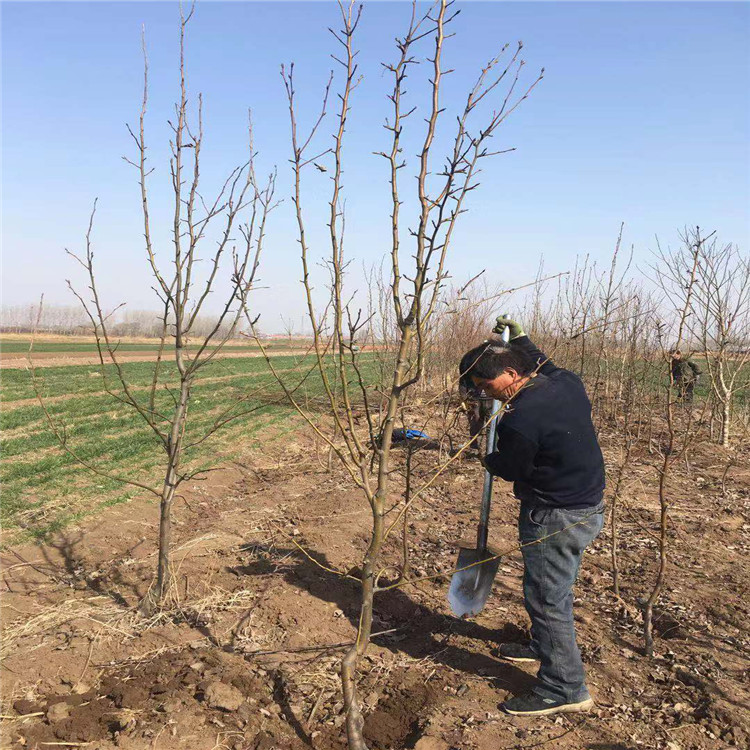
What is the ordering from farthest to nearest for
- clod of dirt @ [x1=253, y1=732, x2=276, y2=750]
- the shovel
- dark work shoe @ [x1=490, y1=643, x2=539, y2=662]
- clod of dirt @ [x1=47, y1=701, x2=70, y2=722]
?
the shovel → dark work shoe @ [x1=490, y1=643, x2=539, y2=662] → clod of dirt @ [x1=47, y1=701, x2=70, y2=722] → clod of dirt @ [x1=253, y1=732, x2=276, y2=750]

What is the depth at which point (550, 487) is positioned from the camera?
2.62 metres

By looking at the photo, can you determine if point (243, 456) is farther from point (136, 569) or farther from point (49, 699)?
point (49, 699)

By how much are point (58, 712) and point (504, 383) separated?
2377mm

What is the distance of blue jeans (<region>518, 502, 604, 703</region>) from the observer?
8.60ft

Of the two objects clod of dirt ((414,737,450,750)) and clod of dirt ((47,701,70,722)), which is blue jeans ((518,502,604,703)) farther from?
clod of dirt ((47,701,70,722))

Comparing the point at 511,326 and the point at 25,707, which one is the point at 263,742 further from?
the point at 511,326

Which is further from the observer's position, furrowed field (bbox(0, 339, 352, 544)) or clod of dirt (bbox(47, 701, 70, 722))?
furrowed field (bbox(0, 339, 352, 544))

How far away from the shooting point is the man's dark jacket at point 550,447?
8.37 ft

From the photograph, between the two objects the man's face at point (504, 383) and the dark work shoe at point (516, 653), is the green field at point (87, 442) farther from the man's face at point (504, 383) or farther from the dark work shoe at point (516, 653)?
the dark work shoe at point (516, 653)

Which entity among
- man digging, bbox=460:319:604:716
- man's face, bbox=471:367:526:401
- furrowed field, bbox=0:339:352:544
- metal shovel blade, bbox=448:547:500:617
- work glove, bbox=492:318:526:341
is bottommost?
furrowed field, bbox=0:339:352:544

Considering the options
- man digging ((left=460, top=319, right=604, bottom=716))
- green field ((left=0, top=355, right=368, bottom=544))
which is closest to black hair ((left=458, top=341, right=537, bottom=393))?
man digging ((left=460, top=319, right=604, bottom=716))

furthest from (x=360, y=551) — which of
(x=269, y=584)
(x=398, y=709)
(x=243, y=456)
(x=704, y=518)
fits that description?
(x=243, y=456)

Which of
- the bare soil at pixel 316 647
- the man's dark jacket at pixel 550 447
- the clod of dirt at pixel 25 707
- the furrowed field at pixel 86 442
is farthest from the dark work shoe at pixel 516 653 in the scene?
the clod of dirt at pixel 25 707

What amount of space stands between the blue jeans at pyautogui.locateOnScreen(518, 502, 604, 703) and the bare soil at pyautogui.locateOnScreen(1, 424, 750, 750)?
17 centimetres
